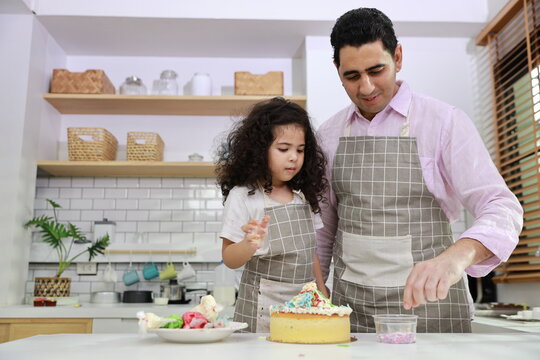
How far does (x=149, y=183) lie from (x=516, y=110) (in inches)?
102

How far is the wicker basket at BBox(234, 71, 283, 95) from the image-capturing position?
13.0ft

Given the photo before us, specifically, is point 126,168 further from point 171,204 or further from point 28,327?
point 28,327

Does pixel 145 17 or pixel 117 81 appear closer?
pixel 145 17

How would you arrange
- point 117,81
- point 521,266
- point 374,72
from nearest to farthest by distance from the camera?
1. point 374,72
2. point 521,266
3. point 117,81

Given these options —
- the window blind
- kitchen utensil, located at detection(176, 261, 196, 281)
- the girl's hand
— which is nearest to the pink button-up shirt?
the girl's hand

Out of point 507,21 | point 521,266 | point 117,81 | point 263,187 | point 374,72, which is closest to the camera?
point 374,72

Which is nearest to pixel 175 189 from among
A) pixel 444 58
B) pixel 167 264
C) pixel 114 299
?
pixel 167 264

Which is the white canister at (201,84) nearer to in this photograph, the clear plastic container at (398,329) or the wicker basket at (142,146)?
the wicker basket at (142,146)

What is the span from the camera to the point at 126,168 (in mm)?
3947

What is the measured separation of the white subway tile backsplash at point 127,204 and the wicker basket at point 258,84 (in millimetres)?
1104

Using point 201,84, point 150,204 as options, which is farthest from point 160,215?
point 201,84

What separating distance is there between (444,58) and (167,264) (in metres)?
2.47

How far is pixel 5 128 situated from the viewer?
12.0ft

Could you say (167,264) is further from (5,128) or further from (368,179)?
(368,179)
